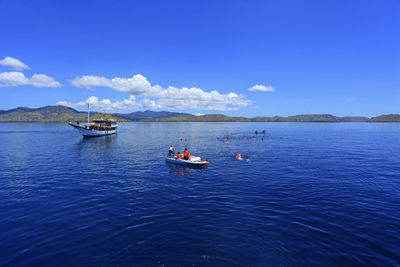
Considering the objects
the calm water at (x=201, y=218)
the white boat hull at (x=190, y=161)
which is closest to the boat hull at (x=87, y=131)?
A: the calm water at (x=201, y=218)

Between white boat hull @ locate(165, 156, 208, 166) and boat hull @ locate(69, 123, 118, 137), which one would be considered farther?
boat hull @ locate(69, 123, 118, 137)

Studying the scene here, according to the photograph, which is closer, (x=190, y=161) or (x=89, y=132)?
(x=190, y=161)

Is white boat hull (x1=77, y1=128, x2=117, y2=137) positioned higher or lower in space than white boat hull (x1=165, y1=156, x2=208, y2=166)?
higher

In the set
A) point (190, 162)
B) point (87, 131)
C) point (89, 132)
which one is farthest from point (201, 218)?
point (89, 132)

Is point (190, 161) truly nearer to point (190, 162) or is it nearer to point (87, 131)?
point (190, 162)

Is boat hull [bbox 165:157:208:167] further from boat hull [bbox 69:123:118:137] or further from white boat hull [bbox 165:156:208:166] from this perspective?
boat hull [bbox 69:123:118:137]

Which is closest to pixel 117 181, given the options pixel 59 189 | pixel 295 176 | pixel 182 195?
pixel 59 189

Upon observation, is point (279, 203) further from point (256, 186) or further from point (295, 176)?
point (295, 176)

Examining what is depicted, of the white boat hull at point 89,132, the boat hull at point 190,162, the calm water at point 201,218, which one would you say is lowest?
the calm water at point 201,218

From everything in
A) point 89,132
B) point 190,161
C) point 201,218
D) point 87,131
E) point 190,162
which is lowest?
point 201,218

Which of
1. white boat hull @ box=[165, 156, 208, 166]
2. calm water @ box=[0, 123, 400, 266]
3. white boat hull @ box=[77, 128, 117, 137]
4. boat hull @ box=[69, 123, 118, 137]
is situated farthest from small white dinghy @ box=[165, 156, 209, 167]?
white boat hull @ box=[77, 128, 117, 137]

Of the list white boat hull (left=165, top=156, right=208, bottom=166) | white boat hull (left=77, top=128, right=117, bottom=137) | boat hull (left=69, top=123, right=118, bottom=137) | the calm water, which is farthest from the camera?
white boat hull (left=77, top=128, right=117, bottom=137)

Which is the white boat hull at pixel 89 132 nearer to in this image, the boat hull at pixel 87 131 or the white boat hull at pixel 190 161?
the boat hull at pixel 87 131

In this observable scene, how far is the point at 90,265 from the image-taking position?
34.4ft
